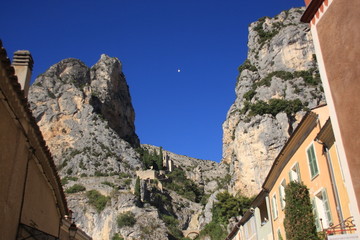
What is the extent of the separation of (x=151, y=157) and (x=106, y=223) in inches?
1449

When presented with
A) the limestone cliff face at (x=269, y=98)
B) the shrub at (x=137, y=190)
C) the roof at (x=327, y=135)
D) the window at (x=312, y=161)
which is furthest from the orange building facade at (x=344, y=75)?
the shrub at (x=137, y=190)

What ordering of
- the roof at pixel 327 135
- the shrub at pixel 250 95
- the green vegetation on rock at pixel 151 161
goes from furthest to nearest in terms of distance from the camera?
the green vegetation on rock at pixel 151 161
the shrub at pixel 250 95
the roof at pixel 327 135

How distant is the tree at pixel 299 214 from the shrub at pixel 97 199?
56374 mm

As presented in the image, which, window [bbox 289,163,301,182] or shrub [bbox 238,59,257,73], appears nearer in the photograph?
window [bbox 289,163,301,182]

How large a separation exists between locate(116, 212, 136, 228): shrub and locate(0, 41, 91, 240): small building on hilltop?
51.4 metres

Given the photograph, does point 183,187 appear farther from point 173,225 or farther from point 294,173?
point 294,173

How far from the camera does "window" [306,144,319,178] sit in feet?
47.7

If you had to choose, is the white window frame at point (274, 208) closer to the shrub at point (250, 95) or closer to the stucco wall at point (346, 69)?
the stucco wall at point (346, 69)

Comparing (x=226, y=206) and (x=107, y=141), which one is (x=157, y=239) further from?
(x=107, y=141)

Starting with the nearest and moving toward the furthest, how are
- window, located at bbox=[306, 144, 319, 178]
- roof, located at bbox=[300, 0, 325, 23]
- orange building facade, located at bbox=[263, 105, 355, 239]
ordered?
roof, located at bbox=[300, 0, 325, 23], orange building facade, located at bbox=[263, 105, 355, 239], window, located at bbox=[306, 144, 319, 178]

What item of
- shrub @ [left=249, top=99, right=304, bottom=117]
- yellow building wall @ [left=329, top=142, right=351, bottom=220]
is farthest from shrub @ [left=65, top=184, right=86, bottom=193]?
yellow building wall @ [left=329, top=142, right=351, bottom=220]

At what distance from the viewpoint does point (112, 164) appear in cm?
8650

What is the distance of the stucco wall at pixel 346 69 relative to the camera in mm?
7047

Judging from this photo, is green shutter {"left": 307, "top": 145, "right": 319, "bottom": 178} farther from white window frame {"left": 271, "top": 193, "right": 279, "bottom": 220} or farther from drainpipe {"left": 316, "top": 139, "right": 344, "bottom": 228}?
white window frame {"left": 271, "top": 193, "right": 279, "bottom": 220}
